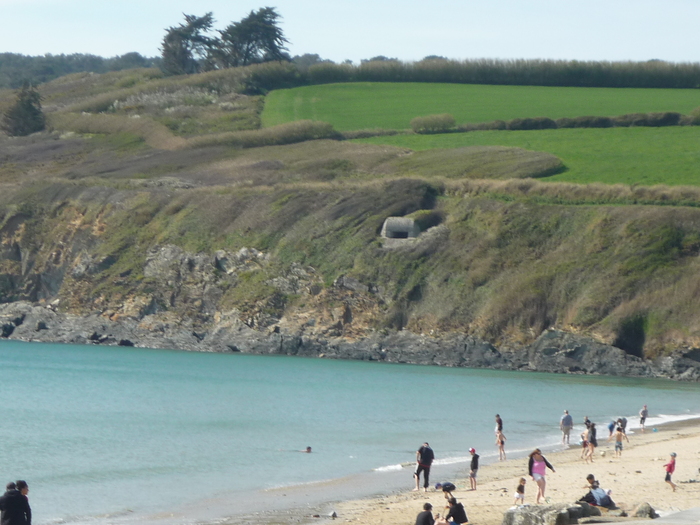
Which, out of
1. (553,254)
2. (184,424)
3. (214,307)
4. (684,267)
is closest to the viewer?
(184,424)

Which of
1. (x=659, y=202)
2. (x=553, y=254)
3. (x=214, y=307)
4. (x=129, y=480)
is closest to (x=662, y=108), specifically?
(x=659, y=202)

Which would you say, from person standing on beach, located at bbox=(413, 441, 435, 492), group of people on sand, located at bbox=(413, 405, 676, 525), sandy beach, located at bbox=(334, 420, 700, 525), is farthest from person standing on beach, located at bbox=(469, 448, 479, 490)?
person standing on beach, located at bbox=(413, 441, 435, 492)

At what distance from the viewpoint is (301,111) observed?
99500mm

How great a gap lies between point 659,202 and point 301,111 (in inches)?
1810

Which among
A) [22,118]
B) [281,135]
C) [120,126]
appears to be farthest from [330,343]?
[22,118]

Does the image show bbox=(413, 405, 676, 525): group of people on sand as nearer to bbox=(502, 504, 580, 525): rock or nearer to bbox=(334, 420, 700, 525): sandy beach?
bbox=(334, 420, 700, 525): sandy beach

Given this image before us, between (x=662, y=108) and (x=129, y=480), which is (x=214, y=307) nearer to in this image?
(x=129, y=480)

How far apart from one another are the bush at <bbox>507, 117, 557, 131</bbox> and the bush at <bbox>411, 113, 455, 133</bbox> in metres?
5.87

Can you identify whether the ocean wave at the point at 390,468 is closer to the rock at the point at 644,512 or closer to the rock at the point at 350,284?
the rock at the point at 644,512

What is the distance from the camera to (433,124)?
90.2m

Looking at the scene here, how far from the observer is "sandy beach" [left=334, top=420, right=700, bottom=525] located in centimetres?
1892

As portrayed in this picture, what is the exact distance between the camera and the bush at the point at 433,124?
296ft

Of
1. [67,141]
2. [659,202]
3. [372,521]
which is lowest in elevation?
[372,521]

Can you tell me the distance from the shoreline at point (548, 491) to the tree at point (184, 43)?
10571 cm
